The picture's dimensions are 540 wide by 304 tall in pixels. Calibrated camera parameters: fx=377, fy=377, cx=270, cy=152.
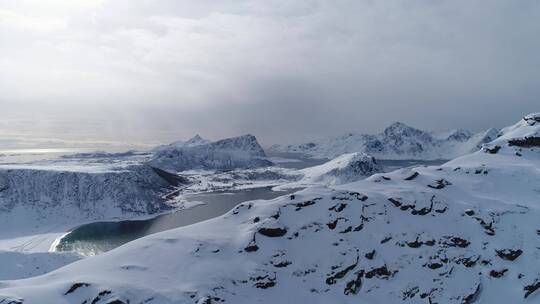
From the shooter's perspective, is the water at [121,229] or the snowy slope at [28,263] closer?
the snowy slope at [28,263]

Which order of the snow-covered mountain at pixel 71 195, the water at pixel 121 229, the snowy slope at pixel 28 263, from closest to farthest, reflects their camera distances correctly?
the snowy slope at pixel 28 263
the water at pixel 121 229
the snow-covered mountain at pixel 71 195

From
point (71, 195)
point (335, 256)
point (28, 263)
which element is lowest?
point (28, 263)

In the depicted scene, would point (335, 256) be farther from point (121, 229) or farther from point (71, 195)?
point (71, 195)

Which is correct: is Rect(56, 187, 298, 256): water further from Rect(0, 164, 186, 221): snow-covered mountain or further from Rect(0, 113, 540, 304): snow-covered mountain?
Rect(0, 113, 540, 304): snow-covered mountain

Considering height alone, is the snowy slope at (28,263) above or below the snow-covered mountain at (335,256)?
below

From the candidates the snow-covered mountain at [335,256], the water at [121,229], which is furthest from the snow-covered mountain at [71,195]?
the snow-covered mountain at [335,256]

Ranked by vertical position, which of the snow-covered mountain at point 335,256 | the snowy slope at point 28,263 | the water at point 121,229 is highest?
the snow-covered mountain at point 335,256

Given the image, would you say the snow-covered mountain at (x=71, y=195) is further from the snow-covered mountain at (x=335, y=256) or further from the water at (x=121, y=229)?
the snow-covered mountain at (x=335, y=256)

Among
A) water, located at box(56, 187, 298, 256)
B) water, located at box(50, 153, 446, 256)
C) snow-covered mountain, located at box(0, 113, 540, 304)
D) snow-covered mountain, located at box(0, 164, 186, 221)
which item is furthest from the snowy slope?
snow-covered mountain, located at box(0, 164, 186, 221)

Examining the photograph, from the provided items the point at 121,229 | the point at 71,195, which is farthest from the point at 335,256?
the point at 71,195

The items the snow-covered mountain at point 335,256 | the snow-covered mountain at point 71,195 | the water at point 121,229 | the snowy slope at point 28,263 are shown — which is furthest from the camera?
the snow-covered mountain at point 71,195
